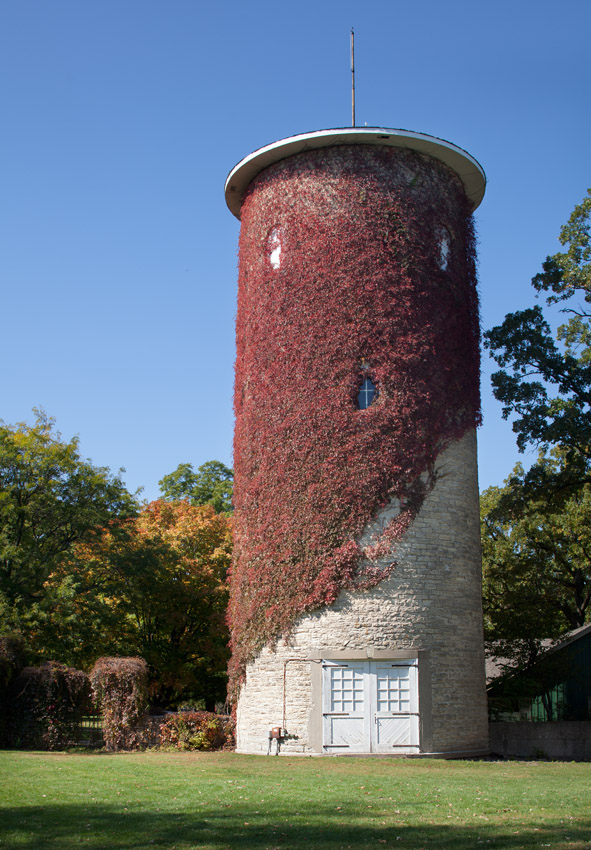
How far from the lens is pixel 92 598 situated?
23.4m

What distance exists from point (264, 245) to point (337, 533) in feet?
23.5

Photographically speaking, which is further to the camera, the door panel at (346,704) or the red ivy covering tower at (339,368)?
the red ivy covering tower at (339,368)

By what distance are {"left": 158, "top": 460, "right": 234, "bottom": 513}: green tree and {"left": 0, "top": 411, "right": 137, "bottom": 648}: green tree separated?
14584 millimetres

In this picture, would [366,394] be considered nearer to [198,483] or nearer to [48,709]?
[48,709]

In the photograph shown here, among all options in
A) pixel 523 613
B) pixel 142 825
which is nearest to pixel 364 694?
pixel 142 825

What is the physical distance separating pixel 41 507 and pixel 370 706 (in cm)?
1178

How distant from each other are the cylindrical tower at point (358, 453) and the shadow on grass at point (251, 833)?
8.21 meters

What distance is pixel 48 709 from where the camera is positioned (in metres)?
19.3

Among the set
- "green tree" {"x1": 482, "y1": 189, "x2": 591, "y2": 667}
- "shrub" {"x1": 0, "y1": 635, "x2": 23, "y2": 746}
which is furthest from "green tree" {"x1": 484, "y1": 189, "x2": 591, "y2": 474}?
"shrub" {"x1": 0, "y1": 635, "x2": 23, "y2": 746}

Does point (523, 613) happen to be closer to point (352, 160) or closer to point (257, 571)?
point (257, 571)

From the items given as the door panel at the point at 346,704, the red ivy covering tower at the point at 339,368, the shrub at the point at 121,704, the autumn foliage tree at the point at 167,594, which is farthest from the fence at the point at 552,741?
the autumn foliage tree at the point at 167,594

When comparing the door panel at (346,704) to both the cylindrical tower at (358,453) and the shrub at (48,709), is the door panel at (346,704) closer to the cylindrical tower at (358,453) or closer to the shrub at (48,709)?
the cylindrical tower at (358,453)

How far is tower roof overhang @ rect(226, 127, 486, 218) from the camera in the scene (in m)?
20.0

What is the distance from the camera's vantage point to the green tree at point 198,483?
1622 inches
